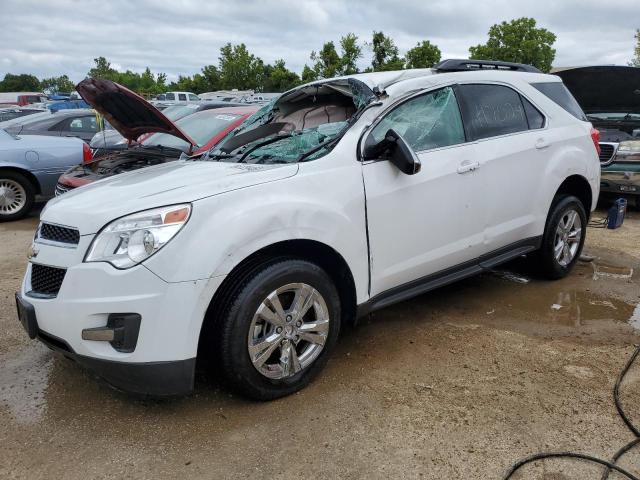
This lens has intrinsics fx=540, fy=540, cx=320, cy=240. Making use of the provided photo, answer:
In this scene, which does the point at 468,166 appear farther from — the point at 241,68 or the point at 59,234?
the point at 241,68

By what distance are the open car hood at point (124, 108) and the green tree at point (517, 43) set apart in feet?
148

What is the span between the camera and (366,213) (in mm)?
3078

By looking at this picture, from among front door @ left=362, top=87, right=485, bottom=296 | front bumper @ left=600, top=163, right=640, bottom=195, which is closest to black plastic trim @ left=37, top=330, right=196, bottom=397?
Result: front door @ left=362, top=87, right=485, bottom=296

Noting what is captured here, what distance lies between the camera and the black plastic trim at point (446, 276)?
10.7 ft

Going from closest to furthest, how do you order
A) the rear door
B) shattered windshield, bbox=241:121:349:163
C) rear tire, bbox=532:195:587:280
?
shattered windshield, bbox=241:121:349:163 → the rear door → rear tire, bbox=532:195:587:280

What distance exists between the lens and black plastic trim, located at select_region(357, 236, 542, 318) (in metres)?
3.27

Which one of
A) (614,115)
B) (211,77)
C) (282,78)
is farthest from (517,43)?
(614,115)

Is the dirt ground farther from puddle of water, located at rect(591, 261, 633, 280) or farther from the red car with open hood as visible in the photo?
the red car with open hood

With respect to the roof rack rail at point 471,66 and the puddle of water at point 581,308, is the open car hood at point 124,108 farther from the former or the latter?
the puddle of water at point 581,308

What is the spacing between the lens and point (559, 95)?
15.2 ft

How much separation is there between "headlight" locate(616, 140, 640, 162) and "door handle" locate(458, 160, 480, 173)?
5.00 meters

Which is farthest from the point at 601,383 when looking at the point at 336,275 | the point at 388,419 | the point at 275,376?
the point at 275,376

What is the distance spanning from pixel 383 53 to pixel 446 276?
32.4 meters

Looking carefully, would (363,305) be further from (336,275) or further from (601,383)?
(601,383)
